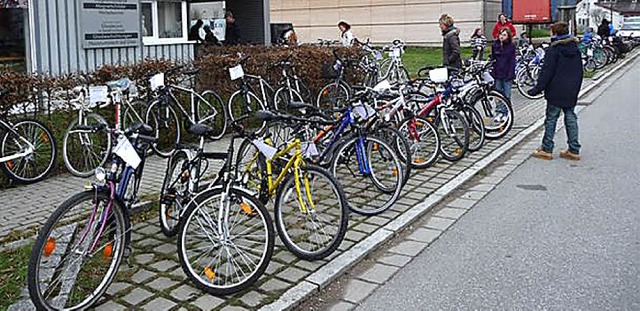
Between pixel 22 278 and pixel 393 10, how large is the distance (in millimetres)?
30157

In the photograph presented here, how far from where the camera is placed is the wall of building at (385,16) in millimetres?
30781

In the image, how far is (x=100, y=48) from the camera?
10.7 meters

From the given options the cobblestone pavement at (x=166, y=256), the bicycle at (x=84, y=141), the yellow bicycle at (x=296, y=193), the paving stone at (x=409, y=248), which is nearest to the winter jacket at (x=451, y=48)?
the cobblestone pavement at (x=166, y=256)

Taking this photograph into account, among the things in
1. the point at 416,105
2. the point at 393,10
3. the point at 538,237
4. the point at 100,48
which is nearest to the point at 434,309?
the point at 538,237

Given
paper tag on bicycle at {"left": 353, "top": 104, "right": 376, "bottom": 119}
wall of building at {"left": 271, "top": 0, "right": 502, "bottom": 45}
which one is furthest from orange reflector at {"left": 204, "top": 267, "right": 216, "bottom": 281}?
wall of building at {"left": 271, "top": 0, "right": 502, "bottom": 45}

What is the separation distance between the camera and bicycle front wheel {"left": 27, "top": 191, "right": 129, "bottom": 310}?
3.84m

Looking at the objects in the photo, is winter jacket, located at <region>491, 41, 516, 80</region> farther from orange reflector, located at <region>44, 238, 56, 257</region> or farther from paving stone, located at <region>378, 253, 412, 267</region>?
orange reflector, located at <region>44, 238, 56, 257</region>

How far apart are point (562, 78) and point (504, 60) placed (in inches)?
109

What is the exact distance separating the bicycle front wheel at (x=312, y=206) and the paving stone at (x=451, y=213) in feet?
4.87

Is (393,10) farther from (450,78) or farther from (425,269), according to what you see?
(425,269)

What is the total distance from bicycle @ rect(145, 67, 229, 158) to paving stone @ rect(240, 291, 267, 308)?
3922 millimetres

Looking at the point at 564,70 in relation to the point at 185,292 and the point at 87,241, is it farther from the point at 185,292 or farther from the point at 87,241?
the point at 87,241

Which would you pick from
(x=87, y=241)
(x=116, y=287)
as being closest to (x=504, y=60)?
(x=116, y=287)

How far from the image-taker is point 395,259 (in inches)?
202
